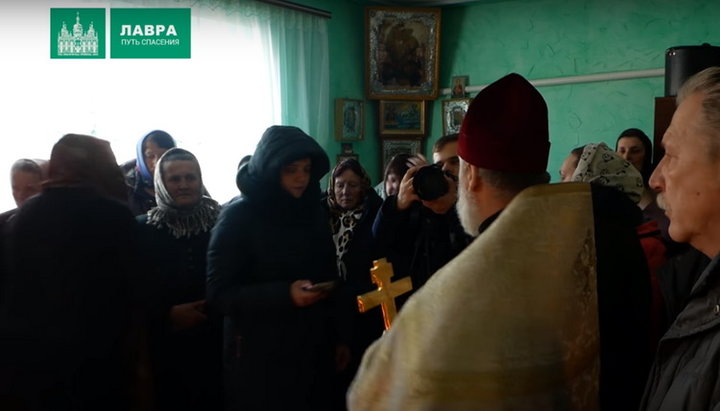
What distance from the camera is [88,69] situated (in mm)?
4113

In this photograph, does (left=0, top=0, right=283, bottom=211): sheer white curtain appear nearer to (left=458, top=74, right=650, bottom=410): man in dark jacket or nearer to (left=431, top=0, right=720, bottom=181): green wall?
(left=431, top=0, right=720, bottom=181): green wall

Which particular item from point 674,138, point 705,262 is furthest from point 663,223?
point 674,138

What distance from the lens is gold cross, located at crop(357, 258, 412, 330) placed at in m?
1.71

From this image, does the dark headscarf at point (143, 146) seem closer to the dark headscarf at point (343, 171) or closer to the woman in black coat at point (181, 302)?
the woman in black coat at point (181, 302)

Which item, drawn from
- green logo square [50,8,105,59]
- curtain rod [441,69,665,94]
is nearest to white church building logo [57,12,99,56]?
green logo square [50,8,105,59]

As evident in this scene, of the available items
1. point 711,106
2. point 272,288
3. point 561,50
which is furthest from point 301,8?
point 711,106

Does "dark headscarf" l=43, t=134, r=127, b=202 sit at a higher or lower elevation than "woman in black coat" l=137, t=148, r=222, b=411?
higher

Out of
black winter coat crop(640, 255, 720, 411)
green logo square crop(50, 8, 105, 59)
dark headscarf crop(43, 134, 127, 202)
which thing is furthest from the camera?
green logo square crop(50, 8, 105, 59)

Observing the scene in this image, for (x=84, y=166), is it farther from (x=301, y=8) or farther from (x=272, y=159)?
(x=301, y=8)

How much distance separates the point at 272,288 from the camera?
7.31 feet

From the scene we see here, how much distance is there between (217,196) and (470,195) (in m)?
3.67

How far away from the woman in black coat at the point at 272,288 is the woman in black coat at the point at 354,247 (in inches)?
10.9

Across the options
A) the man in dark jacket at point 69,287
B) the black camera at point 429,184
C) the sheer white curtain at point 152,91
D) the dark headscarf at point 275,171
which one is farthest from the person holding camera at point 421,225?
the sheer white curtain at point 152,91

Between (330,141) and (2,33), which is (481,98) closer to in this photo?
(2,33)
